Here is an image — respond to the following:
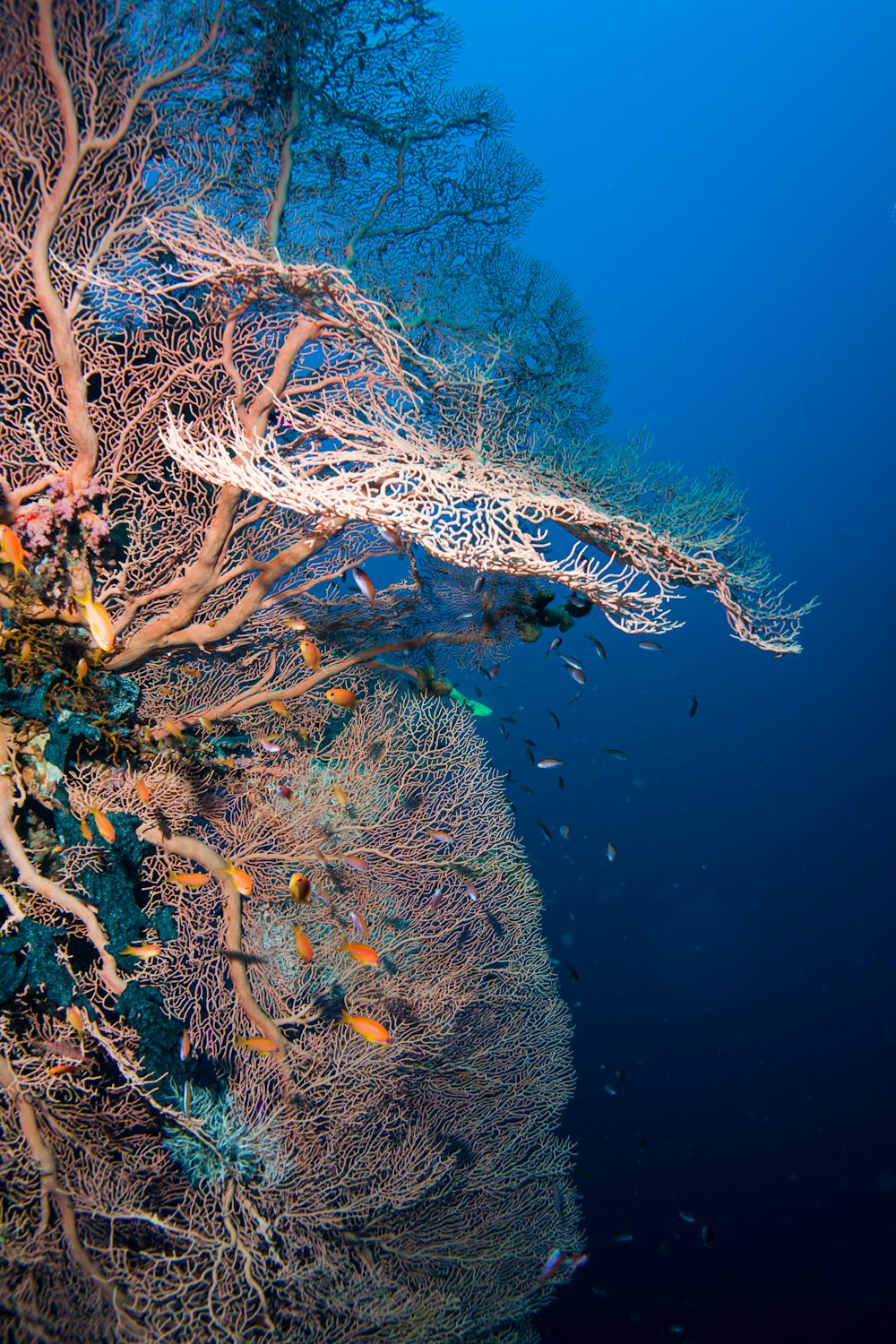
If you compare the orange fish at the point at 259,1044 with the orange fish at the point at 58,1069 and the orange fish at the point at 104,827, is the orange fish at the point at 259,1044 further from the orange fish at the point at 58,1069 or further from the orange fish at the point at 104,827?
the orange fish at the point at 104,827

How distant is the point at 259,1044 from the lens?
3.35 m

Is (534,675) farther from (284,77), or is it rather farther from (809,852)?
(284,77)

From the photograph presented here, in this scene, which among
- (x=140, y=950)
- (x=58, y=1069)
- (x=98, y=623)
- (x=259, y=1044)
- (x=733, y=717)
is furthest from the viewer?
(x=733, y=717)

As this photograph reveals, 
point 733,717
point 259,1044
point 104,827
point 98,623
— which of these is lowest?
point 259,1044

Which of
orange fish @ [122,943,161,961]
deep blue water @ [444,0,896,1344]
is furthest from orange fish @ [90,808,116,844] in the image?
deep blue water @ [444,0,896,1344]

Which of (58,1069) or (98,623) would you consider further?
(58,1069)

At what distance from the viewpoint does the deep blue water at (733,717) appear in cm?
1708

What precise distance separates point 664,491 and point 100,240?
147 inches

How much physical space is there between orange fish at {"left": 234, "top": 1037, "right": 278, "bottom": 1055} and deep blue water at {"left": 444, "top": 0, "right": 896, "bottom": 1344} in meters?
5.03

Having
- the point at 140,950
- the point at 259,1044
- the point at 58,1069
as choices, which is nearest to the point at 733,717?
the point at 259,1044

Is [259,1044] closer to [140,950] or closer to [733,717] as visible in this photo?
[140,950]

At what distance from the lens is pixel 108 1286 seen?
9.32 feet

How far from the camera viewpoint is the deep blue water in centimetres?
1708

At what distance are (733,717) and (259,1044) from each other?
1722 inches
